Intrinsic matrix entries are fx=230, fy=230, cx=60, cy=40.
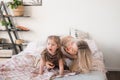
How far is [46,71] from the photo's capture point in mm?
2432

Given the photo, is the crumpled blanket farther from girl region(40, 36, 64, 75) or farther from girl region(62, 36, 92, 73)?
girl region(62, 36, 92, 73)

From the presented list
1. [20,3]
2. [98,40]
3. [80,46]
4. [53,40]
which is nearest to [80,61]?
[80,46]

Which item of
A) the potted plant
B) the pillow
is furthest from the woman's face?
the potted plant

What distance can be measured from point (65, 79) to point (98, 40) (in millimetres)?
2011

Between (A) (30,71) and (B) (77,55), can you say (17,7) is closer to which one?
(A) (30,71)

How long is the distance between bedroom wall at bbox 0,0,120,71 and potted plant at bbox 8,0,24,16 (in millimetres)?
166

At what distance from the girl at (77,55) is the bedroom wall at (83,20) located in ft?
5.30

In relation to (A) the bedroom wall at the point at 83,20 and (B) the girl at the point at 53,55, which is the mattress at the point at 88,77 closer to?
(B) the girl at the point at 53,55

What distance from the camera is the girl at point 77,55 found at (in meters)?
2.42

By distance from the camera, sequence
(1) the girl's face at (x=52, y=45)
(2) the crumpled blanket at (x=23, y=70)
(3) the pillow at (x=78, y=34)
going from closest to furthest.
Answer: (2) the crumpled blanket at (x=23, y=70)
(1) the girl's face at (x=52, y=45)
(3) the pillow at (x=78, y=34)

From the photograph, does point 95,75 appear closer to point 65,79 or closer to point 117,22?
point 65,79

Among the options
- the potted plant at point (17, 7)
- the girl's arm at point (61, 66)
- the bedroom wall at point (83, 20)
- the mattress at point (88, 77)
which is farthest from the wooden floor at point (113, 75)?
the potted plant at point (17, 7)

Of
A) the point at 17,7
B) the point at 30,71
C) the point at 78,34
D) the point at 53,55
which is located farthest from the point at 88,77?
the point at 17,7

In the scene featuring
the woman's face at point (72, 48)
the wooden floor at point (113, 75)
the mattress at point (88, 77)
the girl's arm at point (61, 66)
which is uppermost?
the woman's face at point (72, 48)
